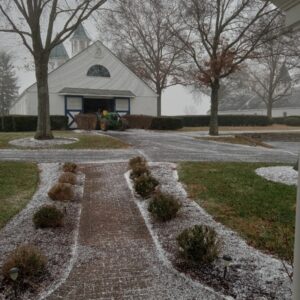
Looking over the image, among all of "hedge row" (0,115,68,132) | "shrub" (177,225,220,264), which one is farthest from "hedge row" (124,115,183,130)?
"shrub" (177,225,220,264)

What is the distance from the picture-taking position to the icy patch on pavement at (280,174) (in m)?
9.58

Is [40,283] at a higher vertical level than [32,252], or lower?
lower

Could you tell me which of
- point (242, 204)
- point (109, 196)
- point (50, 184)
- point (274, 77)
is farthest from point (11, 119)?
point (274, 77)

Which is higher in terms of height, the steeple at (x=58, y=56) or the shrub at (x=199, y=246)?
the steeple at (x=58, y=56)

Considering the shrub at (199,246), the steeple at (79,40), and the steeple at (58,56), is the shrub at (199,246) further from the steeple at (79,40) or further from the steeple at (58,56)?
the steeple at (58,56)

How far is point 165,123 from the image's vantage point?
29.1m

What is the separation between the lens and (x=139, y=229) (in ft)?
21.8

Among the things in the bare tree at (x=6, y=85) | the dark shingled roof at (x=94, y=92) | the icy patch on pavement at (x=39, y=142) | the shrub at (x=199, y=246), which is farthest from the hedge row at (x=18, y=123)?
the bare tree at (x=6, y=85)

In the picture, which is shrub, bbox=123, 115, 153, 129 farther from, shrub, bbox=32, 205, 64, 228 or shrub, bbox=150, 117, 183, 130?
shrub, bbox=32, 205, 64, 228

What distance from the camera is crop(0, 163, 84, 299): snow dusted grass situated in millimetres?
4805

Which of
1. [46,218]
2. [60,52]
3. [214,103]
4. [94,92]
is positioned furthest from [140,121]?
[60,52]

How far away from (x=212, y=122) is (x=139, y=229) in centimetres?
1822

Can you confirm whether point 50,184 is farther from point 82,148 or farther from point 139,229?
point 82,148

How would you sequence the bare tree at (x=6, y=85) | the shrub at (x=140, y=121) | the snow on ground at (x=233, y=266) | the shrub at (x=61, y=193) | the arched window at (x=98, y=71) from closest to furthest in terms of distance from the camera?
the snow on ground at (x=233, y=266) < the shrub at (x=61, y=193) < the shrub at (x=140, y=121) < the arched window at (x=98, y=71) < the bare tree at (x=6, y=85)
